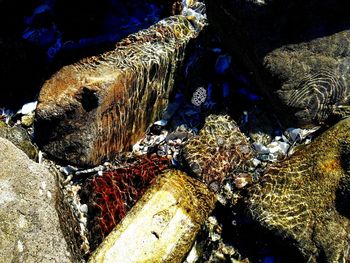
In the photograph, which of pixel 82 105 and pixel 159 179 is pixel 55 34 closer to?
pixel 82 105

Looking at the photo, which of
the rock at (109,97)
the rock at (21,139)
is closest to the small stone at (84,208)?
the rock at (109,97)

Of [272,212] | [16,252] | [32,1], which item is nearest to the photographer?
[16,252]

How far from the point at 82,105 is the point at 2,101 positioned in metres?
1.83

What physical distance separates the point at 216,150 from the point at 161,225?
138 centimetres

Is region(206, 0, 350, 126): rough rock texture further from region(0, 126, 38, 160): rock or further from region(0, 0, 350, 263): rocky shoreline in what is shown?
region(0, 126, 38, 160): rock

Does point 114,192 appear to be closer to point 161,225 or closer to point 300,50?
point 161,225

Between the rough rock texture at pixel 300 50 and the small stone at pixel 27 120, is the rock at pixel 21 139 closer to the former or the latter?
the small stone at pixel 27 120

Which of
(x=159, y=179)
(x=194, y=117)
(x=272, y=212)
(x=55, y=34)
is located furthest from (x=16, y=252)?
(x=55, y=34)

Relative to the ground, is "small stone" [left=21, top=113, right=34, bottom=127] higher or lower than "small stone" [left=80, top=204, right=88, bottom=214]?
higher

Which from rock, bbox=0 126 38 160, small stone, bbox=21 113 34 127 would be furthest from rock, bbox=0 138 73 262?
small stone, bbox=21 113 34 127

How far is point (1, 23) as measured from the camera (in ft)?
24.0

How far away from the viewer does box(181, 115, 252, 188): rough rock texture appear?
6133 mm

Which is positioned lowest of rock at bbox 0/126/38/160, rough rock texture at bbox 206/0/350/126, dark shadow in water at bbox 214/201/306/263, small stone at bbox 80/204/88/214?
small stone at bbox 80/204/88/214

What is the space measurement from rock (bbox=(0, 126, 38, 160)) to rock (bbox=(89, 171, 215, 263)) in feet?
5.80
